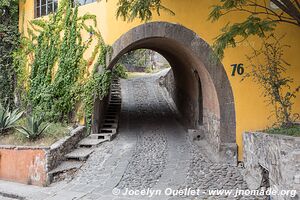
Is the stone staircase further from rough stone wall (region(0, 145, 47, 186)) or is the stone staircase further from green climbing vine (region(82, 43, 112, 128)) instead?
green climbing vine (region(82, 43, 112, 128))

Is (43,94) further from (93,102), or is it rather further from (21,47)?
(21,47)

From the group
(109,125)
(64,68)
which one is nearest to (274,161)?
(109,125)

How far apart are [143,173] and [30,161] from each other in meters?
2.95

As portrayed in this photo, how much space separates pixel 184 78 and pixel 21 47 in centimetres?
652

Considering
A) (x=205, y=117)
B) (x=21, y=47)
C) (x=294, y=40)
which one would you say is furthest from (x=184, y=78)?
(x=21, y=47)

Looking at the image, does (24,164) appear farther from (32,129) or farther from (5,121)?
(5,121)

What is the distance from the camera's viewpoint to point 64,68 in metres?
10.5

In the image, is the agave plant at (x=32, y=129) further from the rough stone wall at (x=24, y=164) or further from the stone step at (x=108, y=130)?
the stone step at (x=108, y=130)

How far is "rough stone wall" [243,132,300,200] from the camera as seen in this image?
482 centimetres

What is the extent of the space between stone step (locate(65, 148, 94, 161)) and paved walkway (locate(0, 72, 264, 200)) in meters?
0.16

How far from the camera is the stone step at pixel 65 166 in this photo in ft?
26.7

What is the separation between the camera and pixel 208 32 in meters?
9.09

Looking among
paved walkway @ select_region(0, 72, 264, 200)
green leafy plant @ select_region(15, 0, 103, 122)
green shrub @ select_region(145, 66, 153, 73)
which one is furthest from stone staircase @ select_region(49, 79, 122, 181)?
green shrub @ select_region(145, 66, 153, 73)

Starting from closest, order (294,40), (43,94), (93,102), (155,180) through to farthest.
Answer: (155,180) < (294,40) < (93,102) < (43,94)
